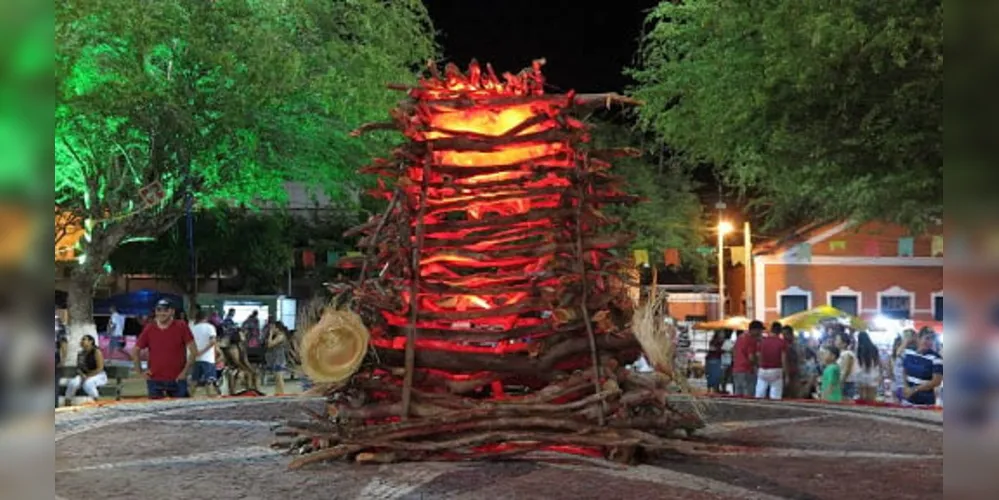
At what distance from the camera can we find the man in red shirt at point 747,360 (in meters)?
15.7

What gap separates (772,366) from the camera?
15.2 meters

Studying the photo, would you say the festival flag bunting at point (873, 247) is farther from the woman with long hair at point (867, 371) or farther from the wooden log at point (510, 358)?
the wooden log at point (510, 358)

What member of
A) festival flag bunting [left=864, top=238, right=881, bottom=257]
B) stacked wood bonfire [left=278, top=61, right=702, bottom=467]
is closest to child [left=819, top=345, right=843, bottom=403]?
stacked wood bonfire [left=278, top=61, right=702, bottom=467]

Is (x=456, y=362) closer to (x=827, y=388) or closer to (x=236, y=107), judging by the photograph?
(x=827, y=388)

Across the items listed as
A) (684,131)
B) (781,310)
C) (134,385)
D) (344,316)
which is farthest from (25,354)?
(781,310)

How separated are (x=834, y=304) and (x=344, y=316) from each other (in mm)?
33925

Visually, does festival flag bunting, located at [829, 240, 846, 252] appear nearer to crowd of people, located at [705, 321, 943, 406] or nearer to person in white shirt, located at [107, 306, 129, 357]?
crowd of people, located at [705, 321, 943, 406]

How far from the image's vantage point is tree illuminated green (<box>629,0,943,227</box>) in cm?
1423

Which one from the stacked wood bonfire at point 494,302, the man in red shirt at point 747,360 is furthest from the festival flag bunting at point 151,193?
the man in red shirt at point 747,360

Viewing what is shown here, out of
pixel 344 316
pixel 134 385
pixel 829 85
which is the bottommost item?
pixel 134 385

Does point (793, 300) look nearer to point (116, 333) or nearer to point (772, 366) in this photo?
point (772, 366)

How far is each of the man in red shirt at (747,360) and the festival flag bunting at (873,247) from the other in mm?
24190

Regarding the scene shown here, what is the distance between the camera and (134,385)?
937 inches

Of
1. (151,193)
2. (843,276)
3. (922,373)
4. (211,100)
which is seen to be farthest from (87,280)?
(843,276)
